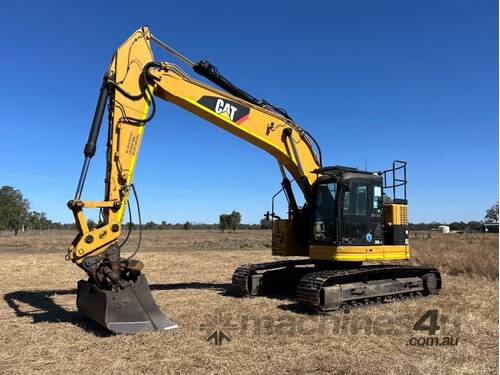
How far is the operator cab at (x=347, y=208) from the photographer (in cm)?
1069

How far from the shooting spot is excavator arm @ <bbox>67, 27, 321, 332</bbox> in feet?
26.3

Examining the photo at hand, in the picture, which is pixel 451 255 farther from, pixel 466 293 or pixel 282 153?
pixel 282 153

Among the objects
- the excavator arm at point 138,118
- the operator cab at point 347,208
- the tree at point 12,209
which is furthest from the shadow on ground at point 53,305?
the tree at point 12,209

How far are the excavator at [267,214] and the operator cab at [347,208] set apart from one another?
23 mm

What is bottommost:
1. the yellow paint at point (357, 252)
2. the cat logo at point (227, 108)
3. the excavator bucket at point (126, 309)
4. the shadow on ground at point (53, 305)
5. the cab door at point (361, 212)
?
the shadow on ground at point (53, 305)

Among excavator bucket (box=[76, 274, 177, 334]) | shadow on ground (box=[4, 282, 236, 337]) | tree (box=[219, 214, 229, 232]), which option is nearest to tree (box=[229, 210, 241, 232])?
tree (box=[219, 214, 229, 232])

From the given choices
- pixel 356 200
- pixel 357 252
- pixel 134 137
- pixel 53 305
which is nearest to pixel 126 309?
pixel 134 137

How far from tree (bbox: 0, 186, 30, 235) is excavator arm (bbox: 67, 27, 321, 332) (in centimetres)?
6930

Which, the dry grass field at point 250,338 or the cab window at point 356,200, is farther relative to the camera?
the cab window at point 356,200

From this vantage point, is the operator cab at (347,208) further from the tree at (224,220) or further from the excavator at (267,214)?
the tree at (224,220)

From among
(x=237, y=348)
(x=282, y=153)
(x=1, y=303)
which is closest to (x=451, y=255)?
(x=282, y=153)

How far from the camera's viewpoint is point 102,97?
8.82m

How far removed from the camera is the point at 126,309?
7895 mm

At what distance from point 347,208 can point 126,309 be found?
17.5 feet
